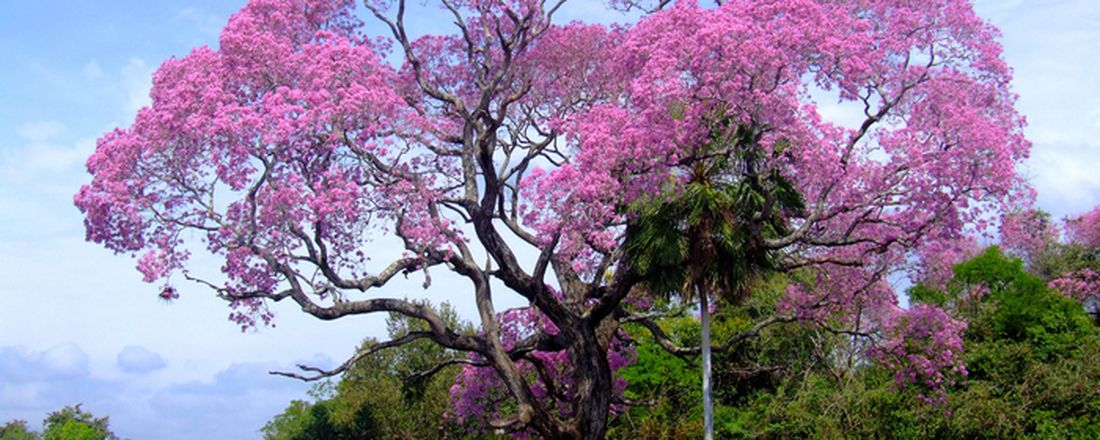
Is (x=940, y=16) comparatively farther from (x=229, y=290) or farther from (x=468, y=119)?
(x=229, y=290)

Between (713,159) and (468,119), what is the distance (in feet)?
16.0

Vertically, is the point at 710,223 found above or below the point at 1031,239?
below

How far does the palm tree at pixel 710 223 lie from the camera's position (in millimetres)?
18234

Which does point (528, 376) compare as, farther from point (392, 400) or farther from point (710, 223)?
point (392, 400)

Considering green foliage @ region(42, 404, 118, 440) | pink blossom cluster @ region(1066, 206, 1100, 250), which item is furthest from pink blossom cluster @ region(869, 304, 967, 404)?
green foliage @ region(42, 404, 118, 440)

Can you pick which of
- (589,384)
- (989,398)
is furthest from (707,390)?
(989,398)

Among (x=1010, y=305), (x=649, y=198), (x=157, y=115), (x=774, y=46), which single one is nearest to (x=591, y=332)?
(x=649, y=198)

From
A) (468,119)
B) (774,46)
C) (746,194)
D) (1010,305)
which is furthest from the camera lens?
(1010,305)

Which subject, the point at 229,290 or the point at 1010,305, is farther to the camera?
the point at 1010,305

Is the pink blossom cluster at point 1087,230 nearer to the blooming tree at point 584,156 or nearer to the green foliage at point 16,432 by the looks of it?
the blooming tree at point 584,156

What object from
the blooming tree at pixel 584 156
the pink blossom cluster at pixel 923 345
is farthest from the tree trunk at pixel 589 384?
the pink blossom cluster at pixel 923 345

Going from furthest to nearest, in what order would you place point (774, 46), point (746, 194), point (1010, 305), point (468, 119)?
point (1010, 305) < point (468, 119) < point (746, 194) < point (774, 46)

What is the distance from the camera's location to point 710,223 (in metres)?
18.6

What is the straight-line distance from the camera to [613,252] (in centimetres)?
1925
